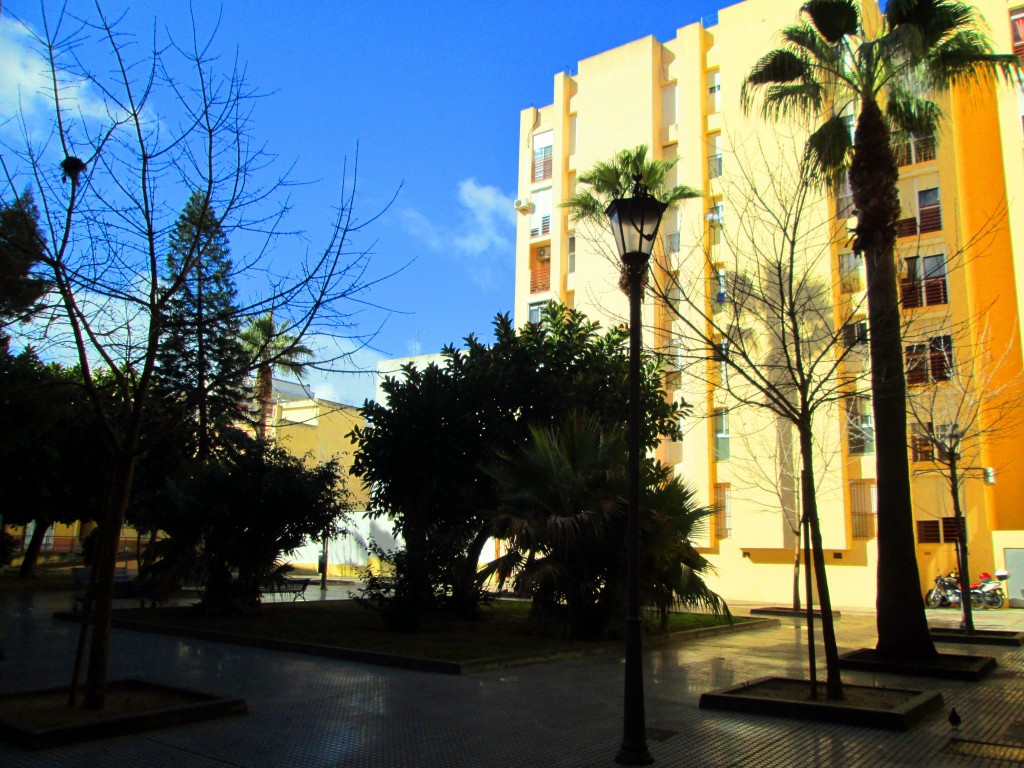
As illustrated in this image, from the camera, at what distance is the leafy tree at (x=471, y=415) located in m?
17.6

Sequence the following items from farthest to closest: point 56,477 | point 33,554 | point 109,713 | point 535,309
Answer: point 535,309
point 33,554
point 56,477
point 109,713

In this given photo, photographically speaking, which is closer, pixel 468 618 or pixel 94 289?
pixel 94 289

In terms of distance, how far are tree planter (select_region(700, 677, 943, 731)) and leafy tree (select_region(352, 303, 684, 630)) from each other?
800 centimetres

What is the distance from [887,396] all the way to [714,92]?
79.6ft

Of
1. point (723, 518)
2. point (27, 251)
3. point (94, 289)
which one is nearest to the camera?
point (27, 251)

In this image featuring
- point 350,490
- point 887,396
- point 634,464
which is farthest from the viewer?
point 350,490

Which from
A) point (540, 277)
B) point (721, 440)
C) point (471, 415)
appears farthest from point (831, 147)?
point (540, 277)

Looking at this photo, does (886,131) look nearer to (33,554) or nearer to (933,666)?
(933,666)

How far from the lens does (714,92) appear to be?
108ft

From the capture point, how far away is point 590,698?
922 centimetres

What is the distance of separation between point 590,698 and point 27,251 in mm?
7299

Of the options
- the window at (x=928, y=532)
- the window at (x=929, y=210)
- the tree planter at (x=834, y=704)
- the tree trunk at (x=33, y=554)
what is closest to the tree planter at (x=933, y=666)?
the tree planter at (x=834, y=704)

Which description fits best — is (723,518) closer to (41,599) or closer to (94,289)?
(41,599)

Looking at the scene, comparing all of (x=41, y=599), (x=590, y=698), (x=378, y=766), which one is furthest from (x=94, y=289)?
(x=41, y=599)
